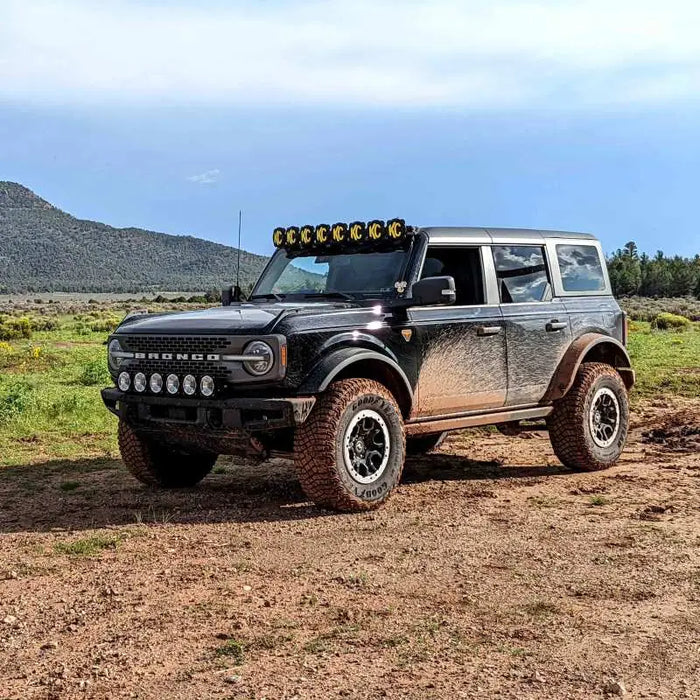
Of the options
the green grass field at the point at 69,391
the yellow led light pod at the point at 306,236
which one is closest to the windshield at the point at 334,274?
the yellow led light pod at the point at 306,236

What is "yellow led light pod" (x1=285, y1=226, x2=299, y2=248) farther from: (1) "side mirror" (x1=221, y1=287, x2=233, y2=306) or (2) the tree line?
(2) the tree line

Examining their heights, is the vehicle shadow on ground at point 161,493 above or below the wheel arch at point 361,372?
below

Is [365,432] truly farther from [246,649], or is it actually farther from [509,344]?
[246,649]

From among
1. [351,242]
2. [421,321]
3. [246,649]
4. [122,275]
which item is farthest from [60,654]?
[122,275]

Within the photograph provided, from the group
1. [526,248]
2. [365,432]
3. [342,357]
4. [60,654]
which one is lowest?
[60,654]

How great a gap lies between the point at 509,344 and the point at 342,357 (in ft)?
6.43

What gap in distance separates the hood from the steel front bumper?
493mm

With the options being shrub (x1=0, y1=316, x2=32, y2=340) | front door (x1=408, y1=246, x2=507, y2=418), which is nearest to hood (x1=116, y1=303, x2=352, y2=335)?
front door (x1=408, y1=246, x2=507, y2=418)

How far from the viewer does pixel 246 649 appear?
442 cm

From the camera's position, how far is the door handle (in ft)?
29.2

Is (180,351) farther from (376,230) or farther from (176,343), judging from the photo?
(376,230)

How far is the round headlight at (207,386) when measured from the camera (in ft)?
23.5

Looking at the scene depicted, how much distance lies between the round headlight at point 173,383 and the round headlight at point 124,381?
19.6 inches

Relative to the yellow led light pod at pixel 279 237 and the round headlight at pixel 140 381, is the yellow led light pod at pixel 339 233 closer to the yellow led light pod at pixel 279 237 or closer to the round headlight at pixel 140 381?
the yellow led light pod at pixel 279 237
